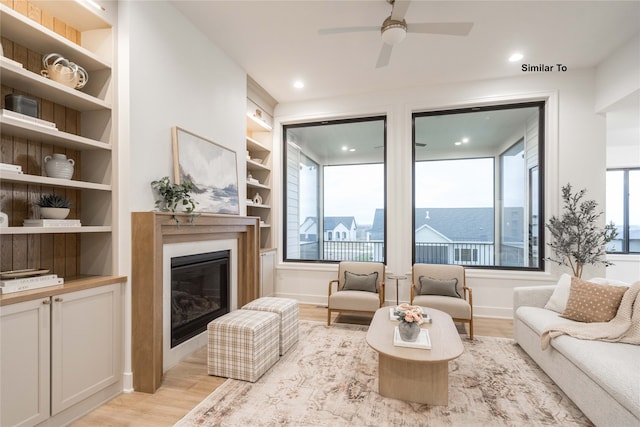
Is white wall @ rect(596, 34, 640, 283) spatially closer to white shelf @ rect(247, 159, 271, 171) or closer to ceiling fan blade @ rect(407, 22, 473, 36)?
ceiling fan blade @ rect(407, 22, 473, 36)

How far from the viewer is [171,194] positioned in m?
2.87

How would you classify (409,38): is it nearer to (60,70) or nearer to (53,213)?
(60,70)

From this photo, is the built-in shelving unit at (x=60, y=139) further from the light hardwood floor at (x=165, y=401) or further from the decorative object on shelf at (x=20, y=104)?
the light hardwood floor at (x=165, y=401)

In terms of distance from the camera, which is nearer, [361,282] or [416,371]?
[416,371]

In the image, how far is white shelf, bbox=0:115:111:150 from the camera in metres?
1.92

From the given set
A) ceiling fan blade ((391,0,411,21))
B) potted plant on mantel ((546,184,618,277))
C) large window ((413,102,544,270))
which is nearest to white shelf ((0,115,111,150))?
ceiling fan blade ((391,0,411,21))

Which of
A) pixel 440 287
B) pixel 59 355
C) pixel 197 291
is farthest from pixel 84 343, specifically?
pixel 440 287

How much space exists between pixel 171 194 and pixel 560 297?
383cm

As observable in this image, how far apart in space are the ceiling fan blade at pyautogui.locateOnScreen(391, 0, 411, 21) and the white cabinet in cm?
314

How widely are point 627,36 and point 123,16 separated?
5.09 meters

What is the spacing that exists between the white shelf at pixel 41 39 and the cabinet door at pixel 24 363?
5.68 ft

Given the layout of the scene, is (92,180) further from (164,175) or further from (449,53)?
(449,53)

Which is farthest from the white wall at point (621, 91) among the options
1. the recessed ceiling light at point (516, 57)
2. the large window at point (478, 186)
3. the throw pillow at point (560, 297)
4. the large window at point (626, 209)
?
the throw pillow at point (560, 297)

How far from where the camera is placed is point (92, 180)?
261 centimetres
